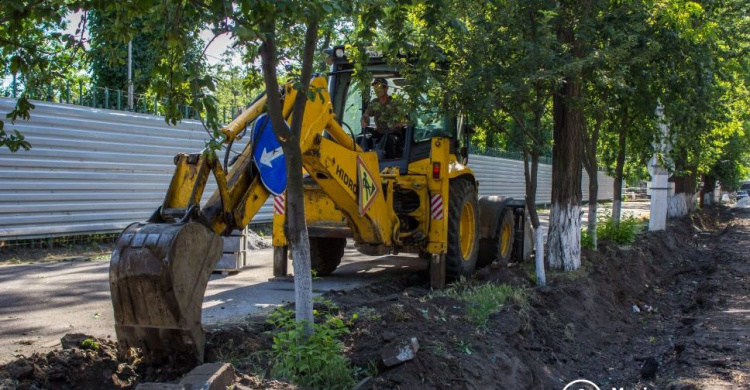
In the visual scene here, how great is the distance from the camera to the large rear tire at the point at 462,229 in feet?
33.7

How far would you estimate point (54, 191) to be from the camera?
12.8 metres

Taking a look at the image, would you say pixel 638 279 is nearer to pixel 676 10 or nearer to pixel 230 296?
pixel 676 10

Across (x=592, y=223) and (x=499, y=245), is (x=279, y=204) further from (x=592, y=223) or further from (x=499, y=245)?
(x=592, y=223)

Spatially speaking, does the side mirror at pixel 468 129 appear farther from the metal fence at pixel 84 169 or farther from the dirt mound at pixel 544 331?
the metal fence at pixel 84 169

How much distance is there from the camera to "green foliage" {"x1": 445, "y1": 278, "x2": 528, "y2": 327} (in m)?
7.51

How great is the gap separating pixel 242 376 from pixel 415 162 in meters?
6.03

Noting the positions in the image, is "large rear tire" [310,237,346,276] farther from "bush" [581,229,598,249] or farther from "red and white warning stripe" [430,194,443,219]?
"bush" [581,229,598,249]

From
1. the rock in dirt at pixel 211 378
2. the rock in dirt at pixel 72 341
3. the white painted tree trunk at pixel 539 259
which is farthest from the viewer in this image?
the white painted tree trunk at pixel 539 259

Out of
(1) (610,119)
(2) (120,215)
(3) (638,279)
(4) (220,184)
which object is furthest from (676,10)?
(2) (120,215)

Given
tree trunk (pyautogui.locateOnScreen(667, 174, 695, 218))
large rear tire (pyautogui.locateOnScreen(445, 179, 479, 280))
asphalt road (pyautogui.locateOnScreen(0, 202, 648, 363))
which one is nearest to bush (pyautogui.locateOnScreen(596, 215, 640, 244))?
asphalt road (pyautogui.locateOnScreen(0, 202, 648, 363))

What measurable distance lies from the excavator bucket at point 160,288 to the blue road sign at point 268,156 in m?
1.03

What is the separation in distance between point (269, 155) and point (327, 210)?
4.27m

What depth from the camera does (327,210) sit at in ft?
33.6

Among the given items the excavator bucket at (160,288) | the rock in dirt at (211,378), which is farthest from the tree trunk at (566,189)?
the rock in dirt at (211,378)
